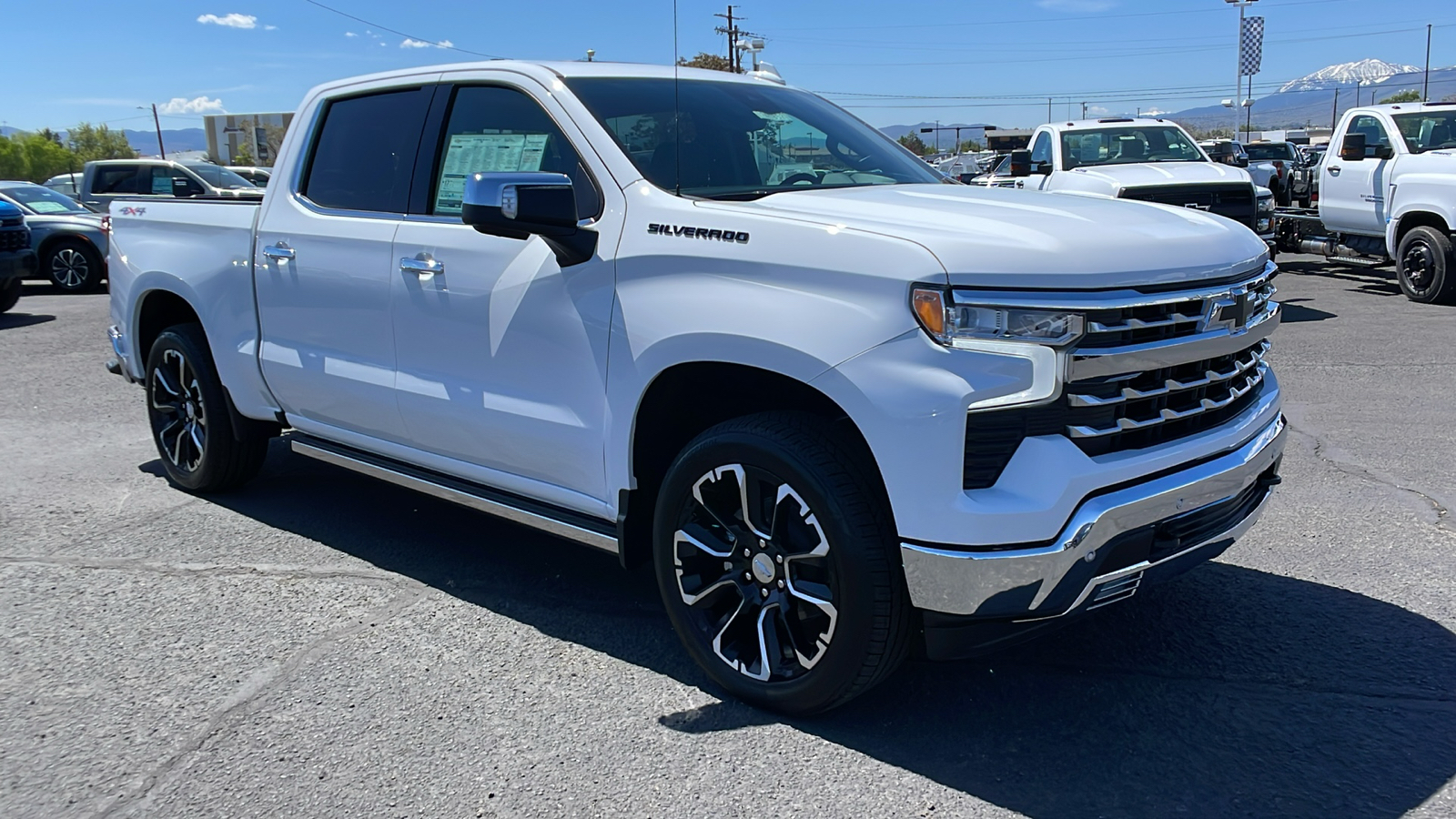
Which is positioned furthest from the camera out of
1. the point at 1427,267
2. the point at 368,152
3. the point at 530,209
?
the point at 1427,267

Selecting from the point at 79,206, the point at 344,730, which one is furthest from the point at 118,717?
the point at 79,206

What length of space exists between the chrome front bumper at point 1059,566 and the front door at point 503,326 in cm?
125

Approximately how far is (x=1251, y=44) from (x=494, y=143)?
66979 mm

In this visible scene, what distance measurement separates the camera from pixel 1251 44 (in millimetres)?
61938

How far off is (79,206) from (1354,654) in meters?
19.1

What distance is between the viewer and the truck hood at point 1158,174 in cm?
1162

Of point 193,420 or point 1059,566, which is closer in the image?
point 1059,566

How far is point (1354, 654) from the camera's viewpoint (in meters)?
3.81

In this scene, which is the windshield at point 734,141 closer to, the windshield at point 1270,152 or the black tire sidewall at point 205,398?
the black tire sidewall at point 205,398

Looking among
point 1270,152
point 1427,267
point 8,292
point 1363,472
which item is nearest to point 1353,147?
point 1427,267

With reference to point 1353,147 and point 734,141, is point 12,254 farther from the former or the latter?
point 1353,147

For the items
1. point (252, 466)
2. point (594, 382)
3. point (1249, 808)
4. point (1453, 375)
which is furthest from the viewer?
point (1453, 375)

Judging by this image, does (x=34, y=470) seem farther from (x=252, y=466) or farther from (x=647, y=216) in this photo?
(x=647, y=216)

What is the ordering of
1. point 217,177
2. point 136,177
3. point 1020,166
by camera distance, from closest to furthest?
point 1020,166, point 136,177, point 217,177
